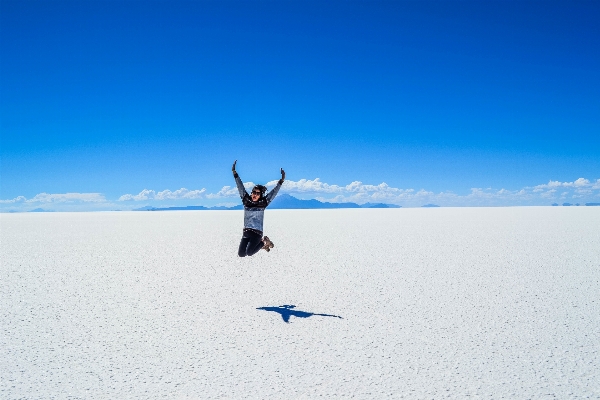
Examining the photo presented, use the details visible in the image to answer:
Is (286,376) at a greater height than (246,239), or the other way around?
(246,239)

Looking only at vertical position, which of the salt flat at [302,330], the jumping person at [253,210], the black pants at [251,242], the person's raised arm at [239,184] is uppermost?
the person's raised arm at [239,184]

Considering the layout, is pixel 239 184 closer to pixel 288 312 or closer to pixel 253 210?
pixel 253 210

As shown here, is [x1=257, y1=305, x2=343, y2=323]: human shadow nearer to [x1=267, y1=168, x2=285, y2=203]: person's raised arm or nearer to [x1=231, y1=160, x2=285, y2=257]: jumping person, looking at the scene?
[x1=231, y1=160, x2=285, y2=257]: jumping person

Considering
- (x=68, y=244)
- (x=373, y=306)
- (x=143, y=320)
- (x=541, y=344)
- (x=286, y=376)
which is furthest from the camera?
(x=68, y=244)

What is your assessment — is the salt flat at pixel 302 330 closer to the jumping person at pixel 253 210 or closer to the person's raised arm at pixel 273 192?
the jumping person at pixel 253 210

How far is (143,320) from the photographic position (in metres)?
6.11

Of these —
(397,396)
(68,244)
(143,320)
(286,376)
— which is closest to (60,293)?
(143,320)

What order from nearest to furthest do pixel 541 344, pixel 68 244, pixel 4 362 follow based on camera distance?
1. pixel 4 362
2. pixel 541 344
3. pixel 68 244

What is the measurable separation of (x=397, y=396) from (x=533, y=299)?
187 inches

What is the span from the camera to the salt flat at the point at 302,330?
399cm

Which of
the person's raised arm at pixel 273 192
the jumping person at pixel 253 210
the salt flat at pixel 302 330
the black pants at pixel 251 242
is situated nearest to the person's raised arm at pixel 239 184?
the jumping person at pixel 253 210

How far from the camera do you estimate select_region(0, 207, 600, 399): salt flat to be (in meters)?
3.99

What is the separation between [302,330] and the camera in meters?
5.57

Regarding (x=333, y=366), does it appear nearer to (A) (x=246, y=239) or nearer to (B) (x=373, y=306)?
(B) (x=373, y=306)
